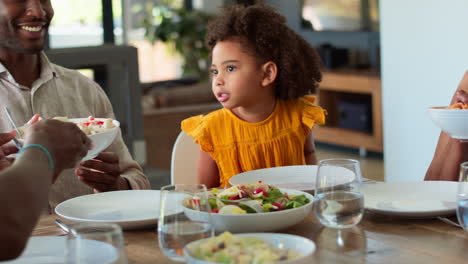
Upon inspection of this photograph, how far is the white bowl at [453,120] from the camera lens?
170cm

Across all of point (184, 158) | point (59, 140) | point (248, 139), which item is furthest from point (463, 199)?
point (184, 158)

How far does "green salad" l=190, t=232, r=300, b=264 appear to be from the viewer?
1142 mm

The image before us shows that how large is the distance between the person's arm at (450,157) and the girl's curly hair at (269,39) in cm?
50

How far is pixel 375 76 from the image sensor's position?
6188mm

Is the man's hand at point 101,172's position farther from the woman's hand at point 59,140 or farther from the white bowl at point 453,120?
the white bowl at point 453,120

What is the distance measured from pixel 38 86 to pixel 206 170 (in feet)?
1.91

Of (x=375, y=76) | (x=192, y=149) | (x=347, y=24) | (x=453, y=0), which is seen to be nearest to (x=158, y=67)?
(x=347, y=24)

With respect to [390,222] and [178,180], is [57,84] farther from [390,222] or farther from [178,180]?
[390,222]

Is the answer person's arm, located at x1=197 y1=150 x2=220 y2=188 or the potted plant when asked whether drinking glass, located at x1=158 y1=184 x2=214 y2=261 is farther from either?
the potted plant

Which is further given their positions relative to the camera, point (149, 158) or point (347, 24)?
point (347, 24)

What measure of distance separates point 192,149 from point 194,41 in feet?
19.7

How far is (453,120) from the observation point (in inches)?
67.6

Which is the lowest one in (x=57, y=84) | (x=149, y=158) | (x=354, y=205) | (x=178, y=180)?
(x=149, y=158)

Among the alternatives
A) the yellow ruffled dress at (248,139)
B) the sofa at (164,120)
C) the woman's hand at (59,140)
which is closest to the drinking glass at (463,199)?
the woman's hand at (59,140)
